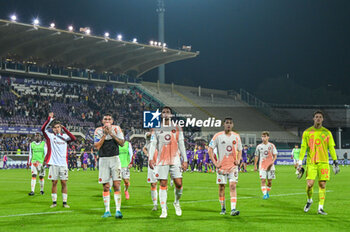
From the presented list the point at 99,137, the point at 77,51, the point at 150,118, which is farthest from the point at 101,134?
the point at 77,51

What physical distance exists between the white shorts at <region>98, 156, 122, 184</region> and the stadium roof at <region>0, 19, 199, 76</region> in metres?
44.9

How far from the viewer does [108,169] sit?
450 inches

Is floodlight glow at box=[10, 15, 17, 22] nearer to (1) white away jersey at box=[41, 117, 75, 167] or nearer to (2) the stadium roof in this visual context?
(2) the stadium roof

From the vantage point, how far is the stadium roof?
5662 centimetres

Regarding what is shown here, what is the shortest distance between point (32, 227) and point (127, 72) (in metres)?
65.4

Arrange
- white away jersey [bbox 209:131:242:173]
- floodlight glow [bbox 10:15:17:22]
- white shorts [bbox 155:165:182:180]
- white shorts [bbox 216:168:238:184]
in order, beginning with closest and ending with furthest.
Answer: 1. white shorts [bbox 155:165:182:180]
2. white shorts [bbox 216:168:238:184]
3. white away jersey [bbox 209:131:242:173]
4. floodlight glow [bbox 10:15:17:22]

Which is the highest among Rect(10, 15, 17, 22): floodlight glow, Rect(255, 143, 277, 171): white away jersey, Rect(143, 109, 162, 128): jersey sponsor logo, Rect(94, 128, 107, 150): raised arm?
Rect(10, 15, 17, 22): floodlight glow

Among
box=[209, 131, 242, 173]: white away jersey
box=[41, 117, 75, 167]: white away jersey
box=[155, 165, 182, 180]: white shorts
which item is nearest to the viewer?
box=[155, 165, 182, 180]: white shorts

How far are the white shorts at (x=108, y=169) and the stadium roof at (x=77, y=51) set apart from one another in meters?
44.9

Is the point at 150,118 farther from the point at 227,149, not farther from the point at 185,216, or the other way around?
the point at 185,216

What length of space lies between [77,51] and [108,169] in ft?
184

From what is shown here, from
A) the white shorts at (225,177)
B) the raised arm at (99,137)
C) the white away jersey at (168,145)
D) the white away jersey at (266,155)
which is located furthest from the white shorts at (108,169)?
the white away jersey at (266,155)

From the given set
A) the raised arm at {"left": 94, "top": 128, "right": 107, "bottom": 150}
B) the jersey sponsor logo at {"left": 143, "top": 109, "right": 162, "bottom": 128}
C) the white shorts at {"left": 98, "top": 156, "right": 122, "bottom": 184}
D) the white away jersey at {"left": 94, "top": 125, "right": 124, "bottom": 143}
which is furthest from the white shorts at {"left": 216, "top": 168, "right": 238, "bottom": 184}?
the jersey sponsor logo at {"left": 143, "top": 109, "right": 162, "bottom": 128}

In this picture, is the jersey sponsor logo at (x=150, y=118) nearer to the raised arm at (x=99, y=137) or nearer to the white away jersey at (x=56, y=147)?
the white away jersey at (x=56, y=147)
